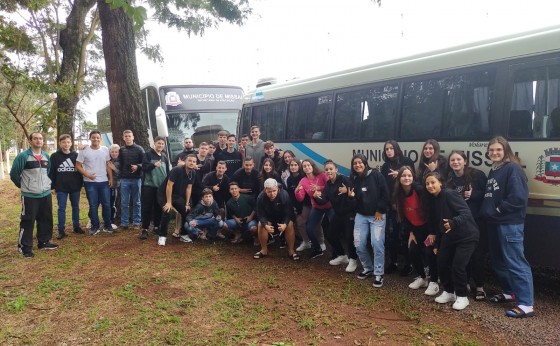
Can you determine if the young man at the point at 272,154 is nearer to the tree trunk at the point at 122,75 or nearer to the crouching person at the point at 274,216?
the crouching person at the point at 274,216

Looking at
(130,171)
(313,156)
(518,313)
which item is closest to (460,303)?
(518,313)

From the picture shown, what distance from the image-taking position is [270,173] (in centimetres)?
673

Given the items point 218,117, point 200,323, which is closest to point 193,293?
point 200,323

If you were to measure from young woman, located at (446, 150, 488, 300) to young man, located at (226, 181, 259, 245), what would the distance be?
10.8 ft

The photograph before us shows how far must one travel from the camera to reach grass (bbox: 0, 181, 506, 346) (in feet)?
12.4

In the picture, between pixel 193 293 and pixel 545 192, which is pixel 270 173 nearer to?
pixel 193 293

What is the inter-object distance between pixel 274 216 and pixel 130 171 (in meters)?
3.07

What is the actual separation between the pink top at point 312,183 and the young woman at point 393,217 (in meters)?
0.90

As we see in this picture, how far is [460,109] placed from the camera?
17.6 feet

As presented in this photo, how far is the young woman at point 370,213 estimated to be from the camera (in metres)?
5.05

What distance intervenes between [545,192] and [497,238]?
0.75 m

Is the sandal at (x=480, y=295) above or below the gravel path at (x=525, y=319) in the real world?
above

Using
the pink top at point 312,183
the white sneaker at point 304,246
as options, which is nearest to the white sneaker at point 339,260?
the pink top at point 312,183

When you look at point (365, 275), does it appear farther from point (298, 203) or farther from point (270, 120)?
point (270, 120)
